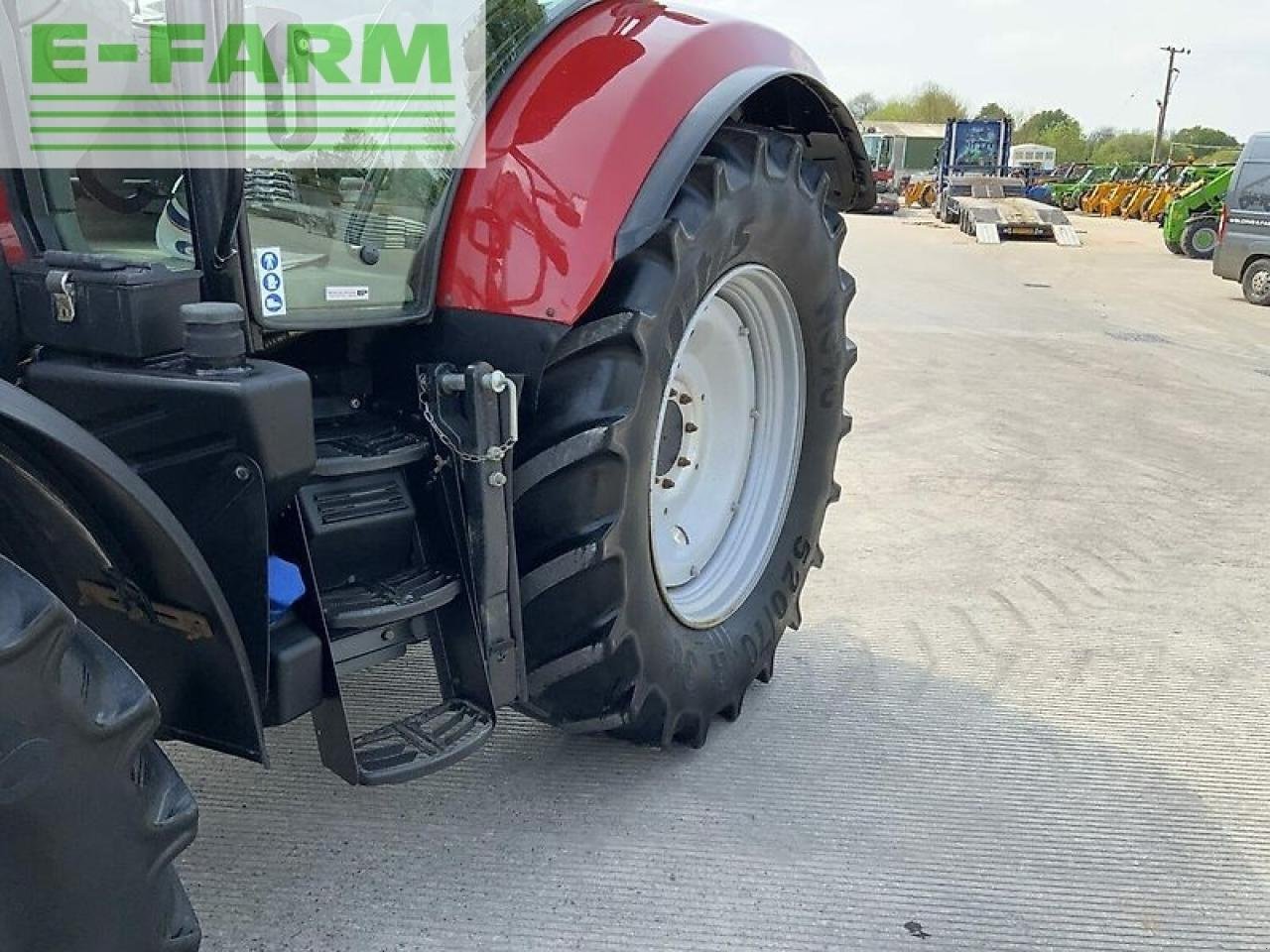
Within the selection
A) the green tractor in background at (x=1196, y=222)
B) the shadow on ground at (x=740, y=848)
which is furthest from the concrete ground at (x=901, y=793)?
the green tractor in background at (x=1196, y=222)

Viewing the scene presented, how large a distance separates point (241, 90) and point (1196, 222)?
16993 mm

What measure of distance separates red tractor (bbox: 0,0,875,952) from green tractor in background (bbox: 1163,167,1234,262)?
1514 centimetres

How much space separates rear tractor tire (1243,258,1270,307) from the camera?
11.5 metres

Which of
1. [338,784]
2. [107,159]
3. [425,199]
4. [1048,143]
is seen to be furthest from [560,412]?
[1048,143]

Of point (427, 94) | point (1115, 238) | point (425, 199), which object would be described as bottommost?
point (1115, 238)

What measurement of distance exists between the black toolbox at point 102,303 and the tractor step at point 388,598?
0.49 m

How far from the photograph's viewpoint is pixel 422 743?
76.1 inches

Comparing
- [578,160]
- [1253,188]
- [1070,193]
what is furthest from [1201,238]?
[578,160]

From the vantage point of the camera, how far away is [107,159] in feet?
5.55

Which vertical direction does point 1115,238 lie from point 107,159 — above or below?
below

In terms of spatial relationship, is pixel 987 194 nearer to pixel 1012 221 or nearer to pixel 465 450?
pixel 1012 221

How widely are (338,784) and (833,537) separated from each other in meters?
2.27

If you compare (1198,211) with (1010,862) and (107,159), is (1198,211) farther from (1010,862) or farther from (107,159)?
(107,159)

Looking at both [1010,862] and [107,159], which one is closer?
[107,159]
